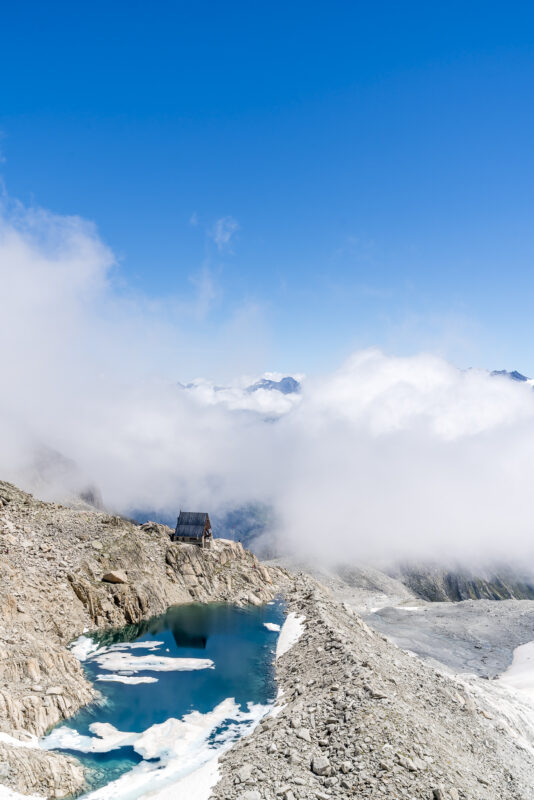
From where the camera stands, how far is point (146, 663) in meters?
60.3

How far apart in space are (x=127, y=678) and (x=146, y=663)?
5.69m

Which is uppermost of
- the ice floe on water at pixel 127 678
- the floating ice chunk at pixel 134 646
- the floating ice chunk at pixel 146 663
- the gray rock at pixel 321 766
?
the floating ice chunk at pixel 134 646

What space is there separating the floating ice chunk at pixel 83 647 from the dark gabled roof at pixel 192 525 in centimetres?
4123

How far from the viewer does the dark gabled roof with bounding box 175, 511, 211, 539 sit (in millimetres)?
107562

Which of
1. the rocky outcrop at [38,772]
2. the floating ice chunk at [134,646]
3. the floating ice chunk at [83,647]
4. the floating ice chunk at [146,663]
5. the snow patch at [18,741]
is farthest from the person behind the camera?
the floating ice chunk at [134,646]

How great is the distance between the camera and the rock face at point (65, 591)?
38688 millimetres

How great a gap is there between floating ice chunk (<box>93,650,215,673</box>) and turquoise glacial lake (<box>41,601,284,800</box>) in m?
0.13

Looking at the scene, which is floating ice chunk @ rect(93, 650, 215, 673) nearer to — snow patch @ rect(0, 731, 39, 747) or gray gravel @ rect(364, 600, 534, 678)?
snow patch @ rect(0, 731, 39, 747)

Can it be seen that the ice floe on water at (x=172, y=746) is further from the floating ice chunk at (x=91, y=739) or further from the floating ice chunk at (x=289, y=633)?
the floating ice chunk at (x=289, y=633)

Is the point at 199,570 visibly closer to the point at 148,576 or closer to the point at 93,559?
the point at 148,576

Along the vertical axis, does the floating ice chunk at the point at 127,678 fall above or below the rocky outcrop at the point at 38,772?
above

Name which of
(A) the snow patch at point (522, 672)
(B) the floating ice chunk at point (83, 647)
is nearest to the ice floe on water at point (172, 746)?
(B) the floating ice chunk at point (83, 647)

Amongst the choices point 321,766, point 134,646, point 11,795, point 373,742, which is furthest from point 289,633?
point 11,795

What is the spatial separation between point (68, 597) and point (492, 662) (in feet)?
268
